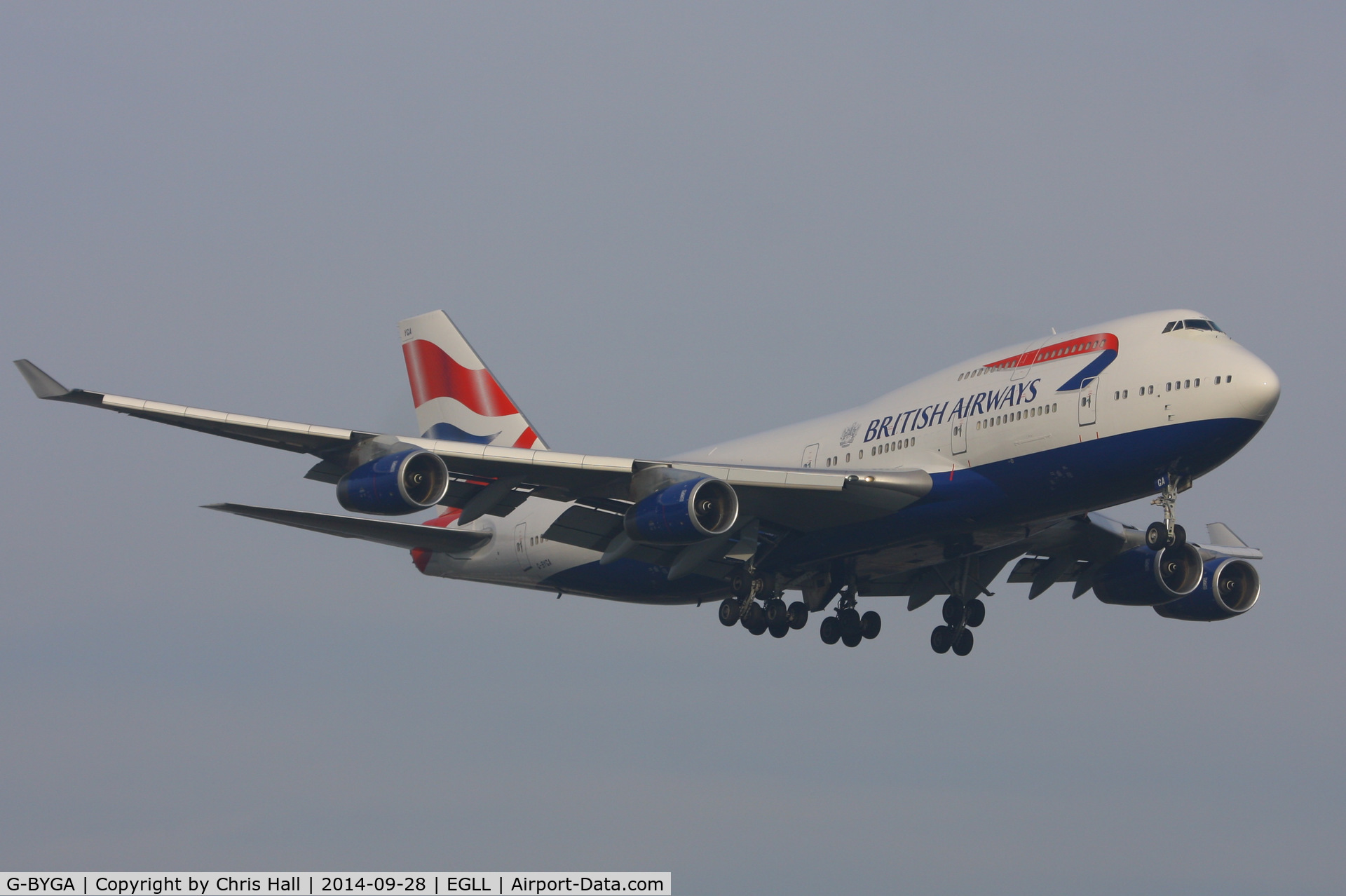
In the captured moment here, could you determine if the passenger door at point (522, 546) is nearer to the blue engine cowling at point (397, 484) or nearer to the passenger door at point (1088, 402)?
the blue engine cowling at point (397, 484)

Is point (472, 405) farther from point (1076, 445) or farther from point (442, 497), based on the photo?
point (1076, 445)

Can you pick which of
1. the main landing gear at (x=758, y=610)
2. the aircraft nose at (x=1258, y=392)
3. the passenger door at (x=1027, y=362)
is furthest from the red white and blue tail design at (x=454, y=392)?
the aircraft nose at (x=1258, y=392)

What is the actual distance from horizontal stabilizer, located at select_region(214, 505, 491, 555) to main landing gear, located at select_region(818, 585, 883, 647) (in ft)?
35.4

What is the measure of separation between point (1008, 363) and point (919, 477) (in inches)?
141

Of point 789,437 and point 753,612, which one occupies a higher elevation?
point 789,437

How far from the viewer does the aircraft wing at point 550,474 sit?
36875mm

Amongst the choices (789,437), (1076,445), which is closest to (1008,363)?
(1076,445)

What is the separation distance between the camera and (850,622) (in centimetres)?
4600

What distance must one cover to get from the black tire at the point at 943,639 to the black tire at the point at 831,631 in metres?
2.84

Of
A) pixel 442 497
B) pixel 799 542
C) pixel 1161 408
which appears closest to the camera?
pixel 1161 408

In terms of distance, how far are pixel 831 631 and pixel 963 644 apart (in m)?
3.89

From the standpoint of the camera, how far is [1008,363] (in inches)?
1515

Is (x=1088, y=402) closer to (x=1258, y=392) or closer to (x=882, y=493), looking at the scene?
(x=1258, y=392)

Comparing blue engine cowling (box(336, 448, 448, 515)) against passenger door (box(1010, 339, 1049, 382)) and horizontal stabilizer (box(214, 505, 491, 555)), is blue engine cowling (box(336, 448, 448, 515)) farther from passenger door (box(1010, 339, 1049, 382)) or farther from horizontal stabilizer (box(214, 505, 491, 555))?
passenger door (box(1010, 339, 1049, 382))
